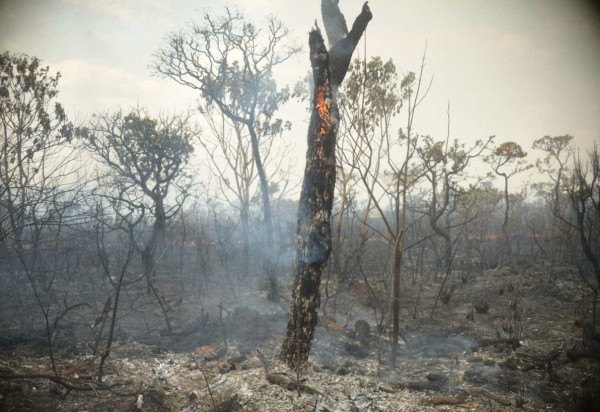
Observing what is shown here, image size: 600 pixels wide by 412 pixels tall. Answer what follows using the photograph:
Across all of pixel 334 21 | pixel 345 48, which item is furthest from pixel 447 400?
pixel 334 21

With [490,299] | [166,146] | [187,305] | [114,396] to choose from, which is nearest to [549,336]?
[490,299]

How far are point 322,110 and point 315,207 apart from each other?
1.31 metres

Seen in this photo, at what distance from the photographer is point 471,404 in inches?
144

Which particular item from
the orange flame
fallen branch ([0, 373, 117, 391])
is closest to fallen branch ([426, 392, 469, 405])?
the orange flame

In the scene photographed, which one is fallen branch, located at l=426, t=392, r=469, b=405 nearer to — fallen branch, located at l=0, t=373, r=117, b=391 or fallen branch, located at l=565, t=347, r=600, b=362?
fallen branch, located at l=565, t=347, r=600, b=362

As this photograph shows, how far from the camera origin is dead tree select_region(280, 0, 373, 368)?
Result: 4.01 m

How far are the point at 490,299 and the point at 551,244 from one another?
13.8 meters

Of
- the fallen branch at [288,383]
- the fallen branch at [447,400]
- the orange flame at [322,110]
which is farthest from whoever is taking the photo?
the orange flame at [322,110]

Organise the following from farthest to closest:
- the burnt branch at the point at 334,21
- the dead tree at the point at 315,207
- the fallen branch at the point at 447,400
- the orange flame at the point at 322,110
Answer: the burnt branch at the point at 334,21 → the orange flame at the point at 322,110 → the dead tree at the point at 315,207 → the fallen branch at the point at 447,400

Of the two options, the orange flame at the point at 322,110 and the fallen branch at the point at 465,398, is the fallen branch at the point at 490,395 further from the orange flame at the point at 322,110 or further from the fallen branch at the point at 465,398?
the orange flame at the point at 322,110

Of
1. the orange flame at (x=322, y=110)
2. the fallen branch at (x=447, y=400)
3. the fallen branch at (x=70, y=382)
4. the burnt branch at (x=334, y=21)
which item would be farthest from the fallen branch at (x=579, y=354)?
the fallen branch at (x=70, y=382)

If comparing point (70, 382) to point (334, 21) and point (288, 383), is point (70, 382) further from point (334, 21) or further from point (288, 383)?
point (334, 21)

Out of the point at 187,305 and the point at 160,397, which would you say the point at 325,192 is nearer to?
the point at 160,397

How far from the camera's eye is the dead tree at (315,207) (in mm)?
4008
